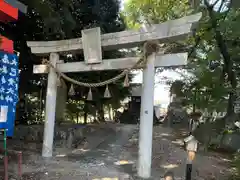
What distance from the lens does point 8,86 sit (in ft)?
13.9

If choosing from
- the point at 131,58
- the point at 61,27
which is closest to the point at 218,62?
the point at 131,58

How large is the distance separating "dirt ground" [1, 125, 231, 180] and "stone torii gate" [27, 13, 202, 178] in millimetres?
567

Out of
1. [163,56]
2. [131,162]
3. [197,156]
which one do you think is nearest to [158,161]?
[131,162]

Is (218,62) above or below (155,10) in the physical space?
→ below

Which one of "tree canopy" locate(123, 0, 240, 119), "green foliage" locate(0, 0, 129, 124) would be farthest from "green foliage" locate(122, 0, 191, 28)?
"tree canopy" locate(123, 0, 240, 119)

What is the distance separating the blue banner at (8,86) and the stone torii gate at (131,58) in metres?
1.90

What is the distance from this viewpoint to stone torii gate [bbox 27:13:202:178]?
4.86 m

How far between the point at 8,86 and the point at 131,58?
8.16 feet

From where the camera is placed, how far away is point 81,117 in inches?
530

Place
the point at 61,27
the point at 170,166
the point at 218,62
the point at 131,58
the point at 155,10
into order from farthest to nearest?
the point at 155,10 → the point at 61,27 → the point at 218,62 → the point at 170,166 → the point at 131,58

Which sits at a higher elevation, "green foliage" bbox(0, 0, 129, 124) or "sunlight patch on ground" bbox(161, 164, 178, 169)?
"green foliage" bbox(0, 0, 129, 124)

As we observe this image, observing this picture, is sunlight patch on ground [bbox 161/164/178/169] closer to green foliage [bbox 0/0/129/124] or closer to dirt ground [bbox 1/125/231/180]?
dirt ground [bbox 1/125/231/180]

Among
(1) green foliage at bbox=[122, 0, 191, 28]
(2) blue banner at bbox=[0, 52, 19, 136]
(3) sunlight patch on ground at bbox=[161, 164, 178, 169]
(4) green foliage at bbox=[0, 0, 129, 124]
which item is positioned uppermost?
(1) green foliage at bbox=[122, 0, 191, 28]

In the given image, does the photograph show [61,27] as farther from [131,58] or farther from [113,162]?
[113,162]
